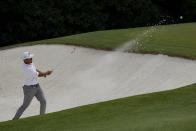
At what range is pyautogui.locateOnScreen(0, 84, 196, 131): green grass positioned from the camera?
8508 mm

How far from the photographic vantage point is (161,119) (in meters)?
8.86

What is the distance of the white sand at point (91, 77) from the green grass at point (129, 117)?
2614 mm

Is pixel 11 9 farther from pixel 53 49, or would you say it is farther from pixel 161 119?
pixel 161 119

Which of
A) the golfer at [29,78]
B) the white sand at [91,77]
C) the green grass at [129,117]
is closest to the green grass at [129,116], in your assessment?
the green grass at [129,117]

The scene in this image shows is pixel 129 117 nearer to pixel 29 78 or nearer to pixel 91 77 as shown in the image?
pixel 29 78

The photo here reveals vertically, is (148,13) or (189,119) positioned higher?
(189,119)

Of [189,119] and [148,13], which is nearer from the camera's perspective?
[189,119]

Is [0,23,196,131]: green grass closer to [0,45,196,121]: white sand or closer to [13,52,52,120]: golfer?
[13,52,52,120]: golfer

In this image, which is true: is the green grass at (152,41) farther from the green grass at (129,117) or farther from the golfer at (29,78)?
the golfer at (29,78)

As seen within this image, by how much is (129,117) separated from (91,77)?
6.33m

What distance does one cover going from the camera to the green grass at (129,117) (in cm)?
851

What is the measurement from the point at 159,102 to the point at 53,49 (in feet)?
28.2

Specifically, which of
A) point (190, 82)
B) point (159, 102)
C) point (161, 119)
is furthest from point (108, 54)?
point (161, 119)

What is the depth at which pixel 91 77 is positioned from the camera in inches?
616
